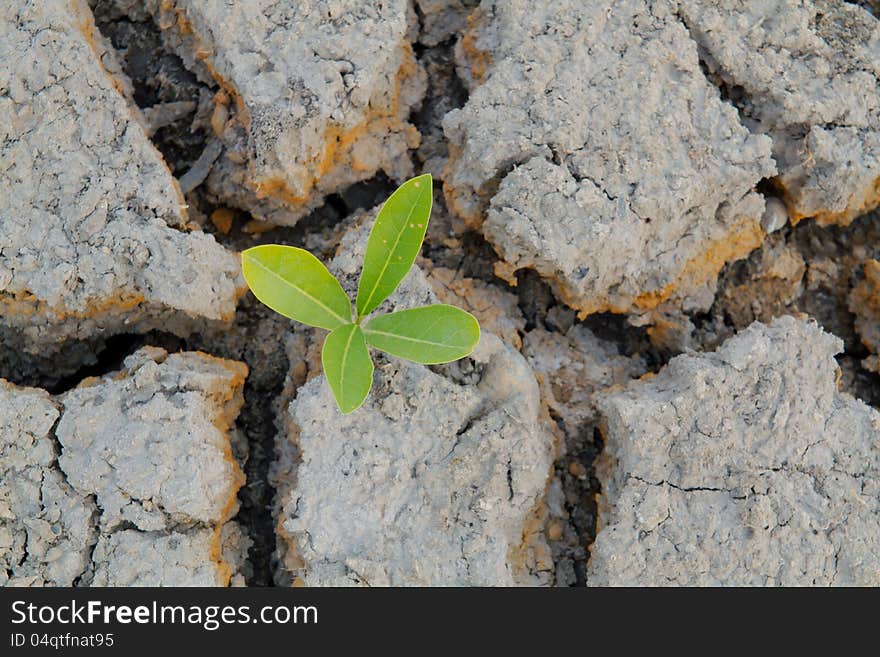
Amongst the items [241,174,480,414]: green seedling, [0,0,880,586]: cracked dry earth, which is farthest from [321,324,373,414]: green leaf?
[0,0,880,586]: cracked dry earth

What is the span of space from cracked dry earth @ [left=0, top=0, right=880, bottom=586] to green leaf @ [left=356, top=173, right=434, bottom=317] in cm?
11

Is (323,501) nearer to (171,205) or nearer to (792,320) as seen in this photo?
(171,205)

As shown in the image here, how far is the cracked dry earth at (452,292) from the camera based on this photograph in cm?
162

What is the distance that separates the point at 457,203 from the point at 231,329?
0.54 meters

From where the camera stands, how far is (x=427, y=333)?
5.11 feet

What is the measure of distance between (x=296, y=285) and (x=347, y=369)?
180 millimetres

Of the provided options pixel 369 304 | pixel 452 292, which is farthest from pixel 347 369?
pixel 452 292

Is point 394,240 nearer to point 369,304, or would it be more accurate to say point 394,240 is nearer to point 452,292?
point 369,304

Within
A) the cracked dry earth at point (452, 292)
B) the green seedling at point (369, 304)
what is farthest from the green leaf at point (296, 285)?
the cracked dry earth at point (452, 292)

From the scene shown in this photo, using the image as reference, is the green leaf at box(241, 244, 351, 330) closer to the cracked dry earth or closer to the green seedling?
the green seedling

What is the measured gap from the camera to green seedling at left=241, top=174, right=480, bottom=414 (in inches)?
60.6

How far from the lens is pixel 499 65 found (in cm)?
180

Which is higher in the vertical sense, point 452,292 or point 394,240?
point 394,240

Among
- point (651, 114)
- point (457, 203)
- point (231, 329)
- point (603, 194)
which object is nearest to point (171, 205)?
point (231, 329)
